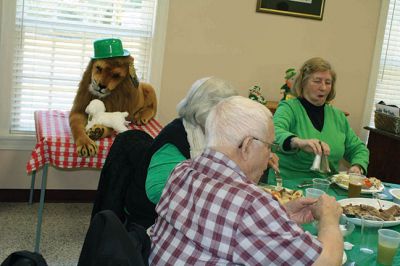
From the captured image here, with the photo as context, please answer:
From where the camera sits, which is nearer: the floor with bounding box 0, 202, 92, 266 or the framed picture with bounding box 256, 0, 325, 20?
the floor with bounding box 0, 202, 92, 266

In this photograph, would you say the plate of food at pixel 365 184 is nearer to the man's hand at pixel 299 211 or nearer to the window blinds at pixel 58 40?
the man's hand at pixel 299 211

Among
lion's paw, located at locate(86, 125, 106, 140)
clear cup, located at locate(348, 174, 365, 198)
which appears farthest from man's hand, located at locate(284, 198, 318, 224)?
lion's paw, located at locate(86, 125, 106, 140)

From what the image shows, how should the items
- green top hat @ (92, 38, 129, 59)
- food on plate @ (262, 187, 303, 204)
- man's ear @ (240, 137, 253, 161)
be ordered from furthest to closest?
green top hat @ (92, 38, 129, 59)
food on plate @ (262, 187, 303, 204)
man's ear @ (240, 137, 253, 161)

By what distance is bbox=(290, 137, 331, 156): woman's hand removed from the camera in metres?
2.27

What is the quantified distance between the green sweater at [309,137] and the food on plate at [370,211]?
67 centimetres

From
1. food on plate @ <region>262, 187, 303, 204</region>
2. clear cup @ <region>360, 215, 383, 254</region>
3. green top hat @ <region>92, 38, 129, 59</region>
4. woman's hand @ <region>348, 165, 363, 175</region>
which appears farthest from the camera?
green top hat @ <region>92, 38, 129, 59</region>

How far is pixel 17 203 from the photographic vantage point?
12.1 ft

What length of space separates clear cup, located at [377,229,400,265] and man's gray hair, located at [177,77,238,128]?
802 millimetres

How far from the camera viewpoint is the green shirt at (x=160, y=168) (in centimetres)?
186

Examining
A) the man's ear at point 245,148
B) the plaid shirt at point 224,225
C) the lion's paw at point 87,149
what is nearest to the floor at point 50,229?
the lion's paw at point 87,149

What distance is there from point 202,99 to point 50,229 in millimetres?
1818

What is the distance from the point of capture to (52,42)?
3.55 m

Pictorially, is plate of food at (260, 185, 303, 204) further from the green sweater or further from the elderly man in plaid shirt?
the green sweater

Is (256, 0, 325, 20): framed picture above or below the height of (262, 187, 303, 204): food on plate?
above
